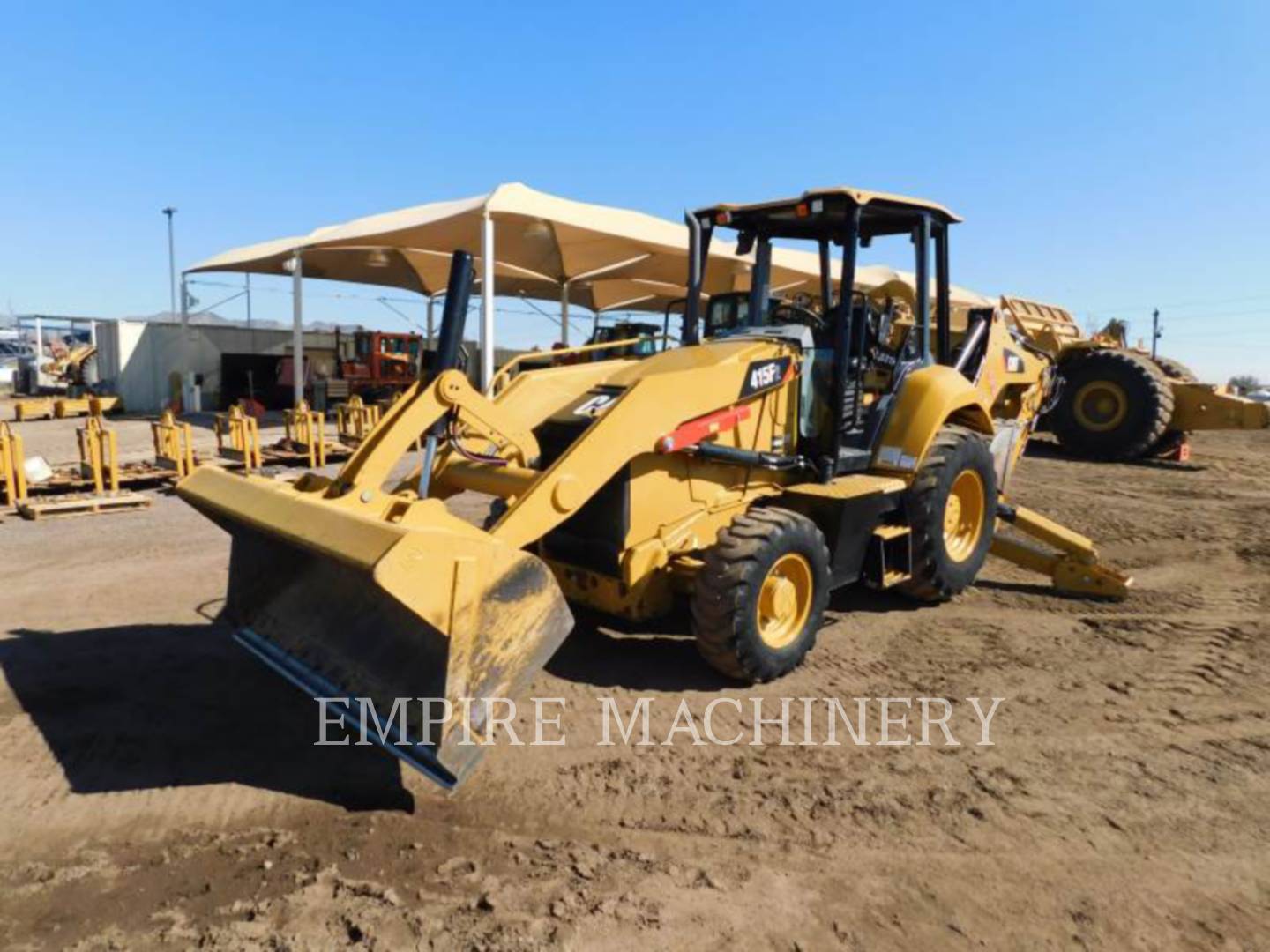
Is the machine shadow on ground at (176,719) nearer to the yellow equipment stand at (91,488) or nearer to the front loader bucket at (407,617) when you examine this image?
the front loader bucket at (407,617)

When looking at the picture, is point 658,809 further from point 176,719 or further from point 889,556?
point 889,556

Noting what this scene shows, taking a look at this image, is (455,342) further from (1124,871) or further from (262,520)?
(1124,871)

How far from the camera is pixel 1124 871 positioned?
121 inches

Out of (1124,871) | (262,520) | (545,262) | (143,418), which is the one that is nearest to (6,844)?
(262,520)

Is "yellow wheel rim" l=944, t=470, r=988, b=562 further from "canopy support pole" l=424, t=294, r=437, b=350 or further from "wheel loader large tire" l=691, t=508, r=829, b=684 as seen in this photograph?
"canopy support pole" l=424, t=294, r=437, b=350

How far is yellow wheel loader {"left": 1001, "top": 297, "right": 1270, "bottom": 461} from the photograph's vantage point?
1320 centimetres

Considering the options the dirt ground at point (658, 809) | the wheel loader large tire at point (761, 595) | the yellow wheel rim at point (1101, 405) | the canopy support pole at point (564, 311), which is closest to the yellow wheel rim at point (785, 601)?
the wheel loader large tire at point (761, 595)

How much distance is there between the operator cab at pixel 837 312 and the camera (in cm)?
521

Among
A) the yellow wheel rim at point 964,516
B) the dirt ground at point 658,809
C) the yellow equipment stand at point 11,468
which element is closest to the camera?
the dirt ground at point 658,809

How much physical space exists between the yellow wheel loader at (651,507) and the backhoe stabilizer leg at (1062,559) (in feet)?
0.05

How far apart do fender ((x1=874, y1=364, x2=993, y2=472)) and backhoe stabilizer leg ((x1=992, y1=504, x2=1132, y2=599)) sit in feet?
4.29

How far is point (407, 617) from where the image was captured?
3576 mm

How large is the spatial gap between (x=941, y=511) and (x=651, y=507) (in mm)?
2117

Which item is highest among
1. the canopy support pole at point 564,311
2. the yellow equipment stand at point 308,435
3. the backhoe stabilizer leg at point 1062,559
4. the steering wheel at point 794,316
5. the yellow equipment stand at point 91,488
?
the canopy support pole at point 564,311
